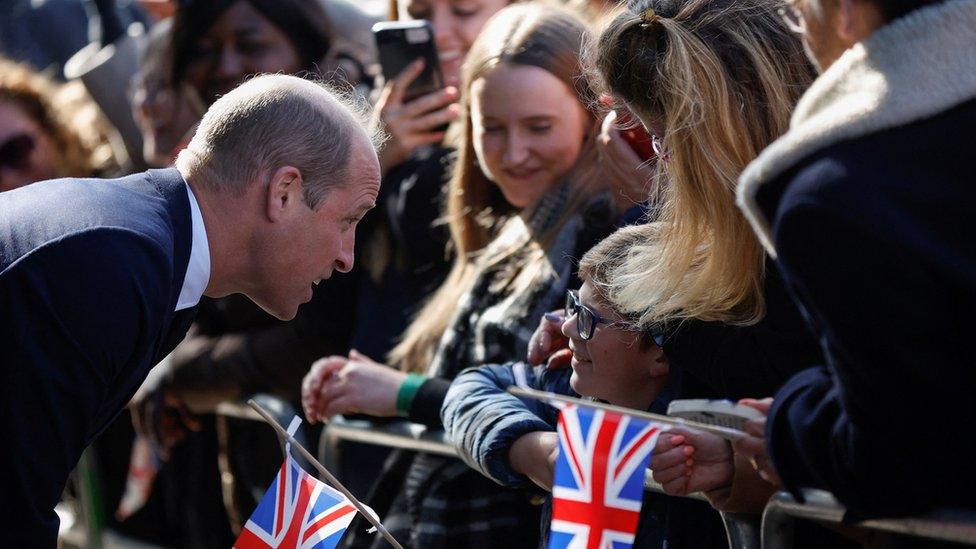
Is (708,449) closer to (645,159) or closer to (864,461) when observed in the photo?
(864,461)

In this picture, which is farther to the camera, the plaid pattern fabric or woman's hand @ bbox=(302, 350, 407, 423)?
woman's hand @ bbox=(302, 350, 407, 423)

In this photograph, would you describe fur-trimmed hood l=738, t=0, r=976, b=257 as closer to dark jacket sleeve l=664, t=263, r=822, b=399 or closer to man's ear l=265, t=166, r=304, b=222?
dark jacket sleeve l=664, t=263, r=822, b=399

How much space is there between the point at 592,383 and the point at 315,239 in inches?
26.6

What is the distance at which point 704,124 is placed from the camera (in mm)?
2672

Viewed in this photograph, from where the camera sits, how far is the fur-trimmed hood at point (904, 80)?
202 cm

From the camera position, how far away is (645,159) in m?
3.31

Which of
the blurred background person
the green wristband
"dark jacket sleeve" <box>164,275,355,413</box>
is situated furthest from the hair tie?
the blurred background person

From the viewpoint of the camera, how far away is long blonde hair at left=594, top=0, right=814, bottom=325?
8.70 feet

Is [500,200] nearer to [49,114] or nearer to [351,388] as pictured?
[351,388]

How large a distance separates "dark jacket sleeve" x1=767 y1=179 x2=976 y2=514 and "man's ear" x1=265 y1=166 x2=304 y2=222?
1176 millimetres

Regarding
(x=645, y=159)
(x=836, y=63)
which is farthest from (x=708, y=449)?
(x=645, y=159)

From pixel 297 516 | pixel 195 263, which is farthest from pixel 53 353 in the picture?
pixel 297 516

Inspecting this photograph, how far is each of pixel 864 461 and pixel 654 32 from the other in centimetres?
109

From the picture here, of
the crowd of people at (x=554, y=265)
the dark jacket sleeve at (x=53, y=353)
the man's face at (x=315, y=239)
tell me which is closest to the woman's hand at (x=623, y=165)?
the crowd of people at (x=554, y=265)
